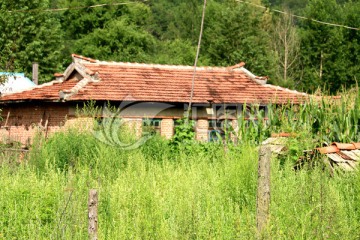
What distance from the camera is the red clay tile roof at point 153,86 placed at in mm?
24109

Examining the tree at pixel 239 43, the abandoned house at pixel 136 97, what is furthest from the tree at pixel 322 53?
the abandoned house at pixel 136 97

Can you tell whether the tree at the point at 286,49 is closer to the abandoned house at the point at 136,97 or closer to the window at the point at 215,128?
the abandoned house at the point at 136,97

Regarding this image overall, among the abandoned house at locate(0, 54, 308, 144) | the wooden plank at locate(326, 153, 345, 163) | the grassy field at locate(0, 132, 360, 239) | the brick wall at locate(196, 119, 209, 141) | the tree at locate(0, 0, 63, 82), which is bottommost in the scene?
the grassy field at locate(0, 132, 360, 239)

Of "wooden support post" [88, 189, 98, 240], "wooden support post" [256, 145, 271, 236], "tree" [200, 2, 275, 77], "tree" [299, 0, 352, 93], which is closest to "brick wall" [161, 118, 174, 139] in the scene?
"wooden support post" [256, 145, 271, 236]

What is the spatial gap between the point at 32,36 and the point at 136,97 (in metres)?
23.4

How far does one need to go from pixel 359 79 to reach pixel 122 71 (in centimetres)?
2714

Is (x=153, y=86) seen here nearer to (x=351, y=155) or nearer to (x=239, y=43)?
(x=351, y=155)

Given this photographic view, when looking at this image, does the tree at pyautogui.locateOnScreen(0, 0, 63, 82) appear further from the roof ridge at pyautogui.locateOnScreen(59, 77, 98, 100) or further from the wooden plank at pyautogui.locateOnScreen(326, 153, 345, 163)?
the wooden plank at pyautogui.locateOnScreen(326, 153, 345, 163)

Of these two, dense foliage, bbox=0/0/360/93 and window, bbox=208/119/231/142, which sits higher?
dense foliage, bbox=0/0/360/93

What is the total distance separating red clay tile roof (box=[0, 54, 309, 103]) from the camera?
79.1ft

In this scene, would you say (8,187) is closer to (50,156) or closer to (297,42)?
(50,156)

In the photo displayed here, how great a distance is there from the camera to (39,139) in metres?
13.9

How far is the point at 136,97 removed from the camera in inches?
950

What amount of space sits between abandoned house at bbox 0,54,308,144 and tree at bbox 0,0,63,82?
53.1 feet
